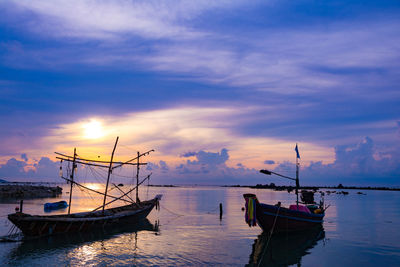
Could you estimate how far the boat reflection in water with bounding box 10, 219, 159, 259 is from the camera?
825 inches

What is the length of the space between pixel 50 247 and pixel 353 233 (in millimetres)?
27564

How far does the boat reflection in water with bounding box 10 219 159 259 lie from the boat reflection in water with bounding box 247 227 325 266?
9.40m

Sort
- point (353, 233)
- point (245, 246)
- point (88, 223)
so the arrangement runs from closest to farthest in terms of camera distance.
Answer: point (245, 246) → point (88, 223) → point (353, 233)

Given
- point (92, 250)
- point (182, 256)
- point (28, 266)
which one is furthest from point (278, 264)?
point (28, 266)

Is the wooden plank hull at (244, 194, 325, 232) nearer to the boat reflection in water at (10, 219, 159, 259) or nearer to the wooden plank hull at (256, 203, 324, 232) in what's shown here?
the wooden plank hull at (256, 203, 324, 232)

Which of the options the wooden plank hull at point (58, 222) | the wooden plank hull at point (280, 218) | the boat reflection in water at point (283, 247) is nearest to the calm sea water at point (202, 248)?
the boat reflection in water at point (283, 247)

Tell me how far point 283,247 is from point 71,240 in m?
16.7

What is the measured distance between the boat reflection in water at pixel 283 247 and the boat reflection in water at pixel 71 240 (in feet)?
30.8

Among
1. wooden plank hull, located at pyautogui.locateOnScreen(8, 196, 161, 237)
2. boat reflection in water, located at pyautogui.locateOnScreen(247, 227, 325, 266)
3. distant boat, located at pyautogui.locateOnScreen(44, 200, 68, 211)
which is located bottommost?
distant boat, located at pyautogui.locateOnScreen(44, 200, 68, 211)

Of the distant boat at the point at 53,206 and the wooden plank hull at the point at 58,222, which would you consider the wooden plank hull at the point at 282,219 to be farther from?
the distant boat at the point at 53,206

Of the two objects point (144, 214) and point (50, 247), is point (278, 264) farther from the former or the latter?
point (144, 214)

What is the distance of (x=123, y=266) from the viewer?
1759 cm

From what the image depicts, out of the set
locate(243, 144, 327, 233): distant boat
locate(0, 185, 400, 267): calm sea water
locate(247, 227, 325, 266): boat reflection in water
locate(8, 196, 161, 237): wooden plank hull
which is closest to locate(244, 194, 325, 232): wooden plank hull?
locate(243, 144, 327, 233): distant boat

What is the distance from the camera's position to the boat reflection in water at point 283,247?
20031 mm
